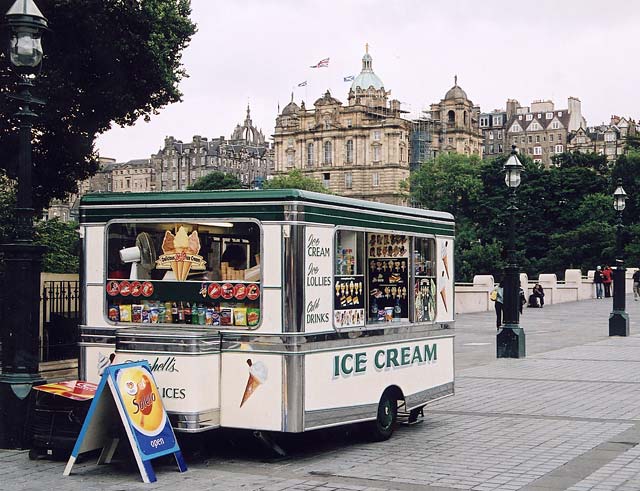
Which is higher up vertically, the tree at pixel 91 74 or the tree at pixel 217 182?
the tree at pixel 217 182

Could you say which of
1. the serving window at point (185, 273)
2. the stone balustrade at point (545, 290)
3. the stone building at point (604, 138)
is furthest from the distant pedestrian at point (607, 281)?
the stone building at point (604, 138)

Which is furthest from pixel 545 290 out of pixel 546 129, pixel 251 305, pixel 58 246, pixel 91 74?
pixel 546 129

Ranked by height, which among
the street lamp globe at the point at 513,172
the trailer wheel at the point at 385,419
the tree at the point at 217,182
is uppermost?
the tree at the point at 217,182

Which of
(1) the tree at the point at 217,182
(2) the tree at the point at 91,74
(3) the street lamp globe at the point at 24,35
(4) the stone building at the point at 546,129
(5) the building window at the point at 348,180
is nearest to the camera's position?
(3) the street lamp globe at the point at 24,35

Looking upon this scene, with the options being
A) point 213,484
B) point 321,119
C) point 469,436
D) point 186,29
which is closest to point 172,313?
point 213,484

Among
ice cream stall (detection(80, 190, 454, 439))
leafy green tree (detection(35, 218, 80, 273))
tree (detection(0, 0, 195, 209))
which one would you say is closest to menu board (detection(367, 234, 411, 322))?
ice cream stall (detection(80, 190, 454, 439))

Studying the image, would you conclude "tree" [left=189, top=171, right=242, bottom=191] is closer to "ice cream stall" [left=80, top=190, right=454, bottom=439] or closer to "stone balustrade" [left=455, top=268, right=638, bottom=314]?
"stone balustrade" [left=455, top=268, right=638, bottom=314]

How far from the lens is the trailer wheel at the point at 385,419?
38.9 feet

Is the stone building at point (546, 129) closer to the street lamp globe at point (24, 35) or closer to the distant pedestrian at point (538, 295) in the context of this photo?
the distant pedestrian at point (538, 295)

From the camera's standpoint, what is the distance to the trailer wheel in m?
11.9

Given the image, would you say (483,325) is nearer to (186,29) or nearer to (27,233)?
(186,29)

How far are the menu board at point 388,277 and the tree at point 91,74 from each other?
38.4 feet

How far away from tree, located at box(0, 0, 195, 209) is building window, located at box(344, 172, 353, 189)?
460 feet

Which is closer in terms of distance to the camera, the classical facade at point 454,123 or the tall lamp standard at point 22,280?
the tall lamp standard at point 22,280
